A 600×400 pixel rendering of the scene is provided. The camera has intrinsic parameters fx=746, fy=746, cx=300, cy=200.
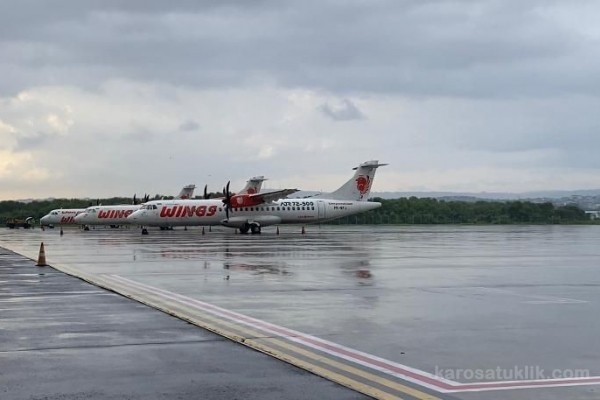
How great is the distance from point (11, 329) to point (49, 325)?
55 centimetres

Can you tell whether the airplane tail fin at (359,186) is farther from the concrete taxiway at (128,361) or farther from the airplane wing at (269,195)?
the concrete taxiway at (128,361)

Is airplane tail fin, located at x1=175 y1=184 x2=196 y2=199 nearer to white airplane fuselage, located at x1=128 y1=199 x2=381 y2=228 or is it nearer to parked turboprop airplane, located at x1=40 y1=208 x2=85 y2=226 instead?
parked turboprop airplane, located at x1=40 y1=208 x2=85 y2=226

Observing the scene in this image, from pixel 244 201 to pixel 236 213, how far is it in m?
1.20

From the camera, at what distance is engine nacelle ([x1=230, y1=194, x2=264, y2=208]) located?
201ft

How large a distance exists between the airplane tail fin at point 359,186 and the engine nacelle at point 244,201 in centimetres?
802

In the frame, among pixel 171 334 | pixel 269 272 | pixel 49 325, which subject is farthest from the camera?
pixel 269 272

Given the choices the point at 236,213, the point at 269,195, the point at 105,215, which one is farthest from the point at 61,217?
the point at 269,195

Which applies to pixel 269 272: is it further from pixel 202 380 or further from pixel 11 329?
pixel 202 380

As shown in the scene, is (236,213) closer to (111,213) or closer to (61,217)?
(111,213)

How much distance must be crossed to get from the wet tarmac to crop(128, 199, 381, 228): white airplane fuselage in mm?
34616

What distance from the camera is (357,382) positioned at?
7527 mm

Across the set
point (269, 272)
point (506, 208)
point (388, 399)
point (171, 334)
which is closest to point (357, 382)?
point (388, 399)

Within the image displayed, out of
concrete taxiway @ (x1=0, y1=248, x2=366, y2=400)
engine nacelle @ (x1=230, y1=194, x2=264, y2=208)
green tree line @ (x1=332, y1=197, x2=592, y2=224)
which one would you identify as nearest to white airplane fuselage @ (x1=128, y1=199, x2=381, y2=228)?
engine nacelle @ (x1=230, y1=194, x2=264, y2=208)

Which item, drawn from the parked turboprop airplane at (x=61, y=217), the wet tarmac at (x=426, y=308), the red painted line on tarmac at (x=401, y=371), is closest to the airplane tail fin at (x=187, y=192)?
the parked turboprop airplane at (x=61, y=217)
